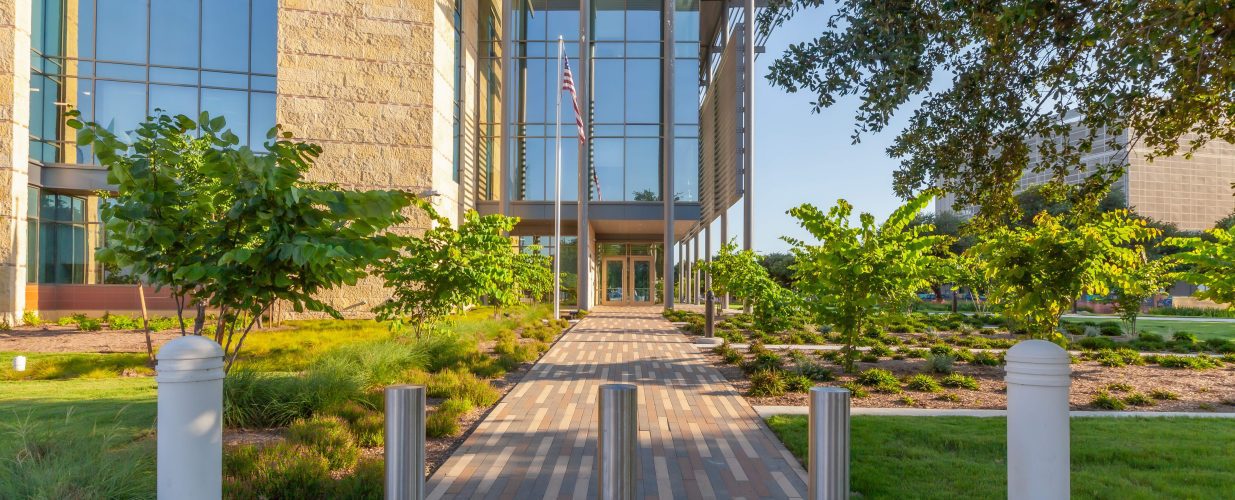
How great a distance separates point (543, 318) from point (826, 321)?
1654 centimetres

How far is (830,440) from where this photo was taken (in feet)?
11.7

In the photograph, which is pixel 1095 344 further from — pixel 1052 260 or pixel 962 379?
pixel 962 379

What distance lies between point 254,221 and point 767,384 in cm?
663

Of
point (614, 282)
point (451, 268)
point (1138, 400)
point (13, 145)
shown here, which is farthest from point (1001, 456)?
point (614, 282)

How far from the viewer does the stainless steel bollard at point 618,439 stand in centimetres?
353

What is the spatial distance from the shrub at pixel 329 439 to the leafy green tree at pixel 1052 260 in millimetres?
9355

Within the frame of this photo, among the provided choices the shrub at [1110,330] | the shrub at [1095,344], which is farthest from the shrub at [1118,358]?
the shrub at [1110,330]

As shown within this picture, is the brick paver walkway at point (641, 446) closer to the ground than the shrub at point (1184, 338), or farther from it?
farther from it

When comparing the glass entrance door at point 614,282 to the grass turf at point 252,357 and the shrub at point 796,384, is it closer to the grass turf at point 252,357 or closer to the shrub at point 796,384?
the grass turf at point 252,357

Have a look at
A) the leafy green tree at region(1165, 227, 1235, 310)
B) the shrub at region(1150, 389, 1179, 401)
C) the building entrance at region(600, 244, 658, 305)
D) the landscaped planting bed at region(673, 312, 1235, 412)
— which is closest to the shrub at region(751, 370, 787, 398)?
the landscaped planting bed at region(673, 312, 1235, 412)

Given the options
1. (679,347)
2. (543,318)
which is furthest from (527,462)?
(543,318)

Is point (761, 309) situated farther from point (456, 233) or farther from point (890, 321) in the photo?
point (456, 233)

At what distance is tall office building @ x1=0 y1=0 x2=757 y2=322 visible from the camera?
22141mm

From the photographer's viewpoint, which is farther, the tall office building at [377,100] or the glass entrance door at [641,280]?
the glass entrance door at [641,280]
